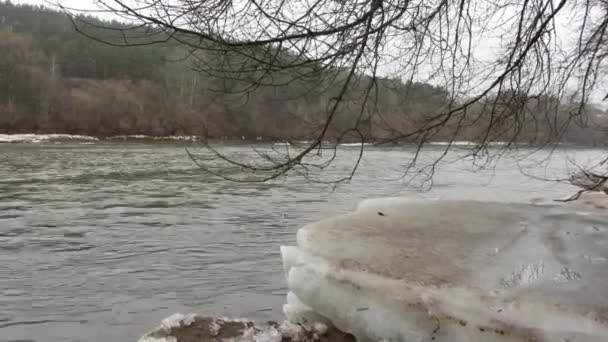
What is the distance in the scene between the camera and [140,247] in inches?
264

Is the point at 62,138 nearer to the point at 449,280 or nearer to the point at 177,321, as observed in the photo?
the point at 177,321

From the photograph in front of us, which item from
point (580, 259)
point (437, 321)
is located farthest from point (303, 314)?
point (580, 259)

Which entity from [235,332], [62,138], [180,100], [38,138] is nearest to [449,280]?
[235,332]

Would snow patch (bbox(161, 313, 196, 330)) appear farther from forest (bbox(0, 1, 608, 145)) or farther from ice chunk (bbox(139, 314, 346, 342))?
forest (bbox(0, 1, 608, 145))

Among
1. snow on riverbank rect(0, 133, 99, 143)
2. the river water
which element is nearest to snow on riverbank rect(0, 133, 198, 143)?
snow on riverbank rect(0, 133, 99, 143)

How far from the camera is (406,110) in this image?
14.1ft

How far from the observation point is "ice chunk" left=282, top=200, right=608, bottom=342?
2469 millimetres

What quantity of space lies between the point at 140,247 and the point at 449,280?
4.97 meters

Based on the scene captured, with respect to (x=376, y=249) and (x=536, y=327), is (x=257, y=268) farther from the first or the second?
(x=536, y=327)

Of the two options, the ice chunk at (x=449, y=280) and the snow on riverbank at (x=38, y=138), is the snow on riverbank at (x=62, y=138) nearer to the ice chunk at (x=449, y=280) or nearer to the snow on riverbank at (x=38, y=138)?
the snow on riverbank at (x=38, y=138)

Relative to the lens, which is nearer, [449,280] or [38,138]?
[449,280]

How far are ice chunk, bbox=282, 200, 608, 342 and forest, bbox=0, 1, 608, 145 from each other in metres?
0.85

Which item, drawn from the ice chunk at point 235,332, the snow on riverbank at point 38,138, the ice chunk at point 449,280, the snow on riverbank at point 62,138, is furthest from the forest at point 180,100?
the snow on riverbank at point 38,138

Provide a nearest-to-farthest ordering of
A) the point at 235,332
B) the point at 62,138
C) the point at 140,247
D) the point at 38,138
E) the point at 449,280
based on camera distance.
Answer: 1. the point at 449,280
2. the point at 235,332
3. the point at 140,247
4. the point at 38,138
5. the point at 62,138
